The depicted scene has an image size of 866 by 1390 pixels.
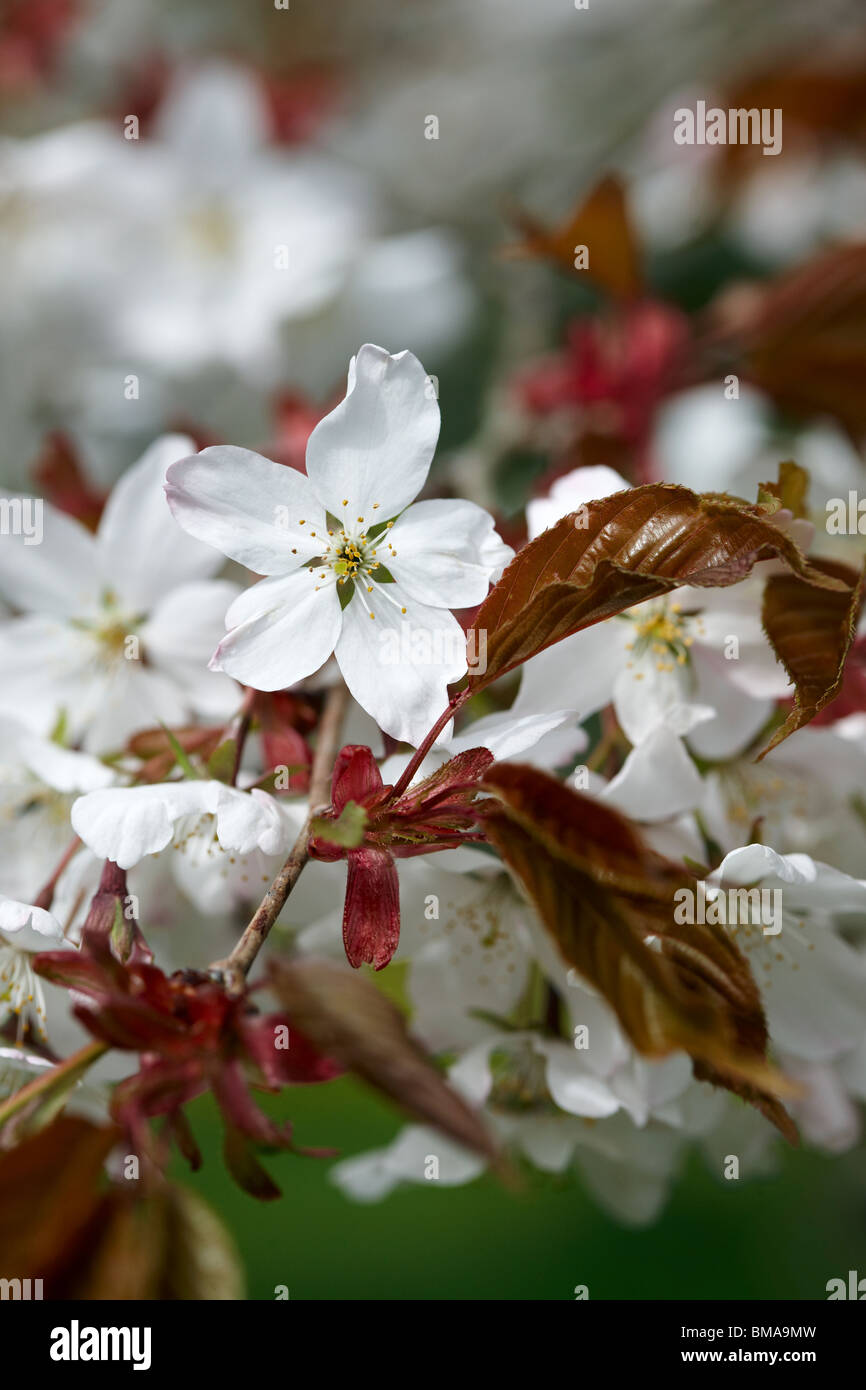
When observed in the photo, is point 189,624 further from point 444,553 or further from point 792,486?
point 792,486

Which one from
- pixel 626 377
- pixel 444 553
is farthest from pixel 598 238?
pixel 444 553

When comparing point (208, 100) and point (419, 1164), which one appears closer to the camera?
point (419, 1164)

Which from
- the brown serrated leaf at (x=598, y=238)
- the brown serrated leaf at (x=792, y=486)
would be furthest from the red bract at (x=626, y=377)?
the brown serrated leaf at (x=792, y=486)

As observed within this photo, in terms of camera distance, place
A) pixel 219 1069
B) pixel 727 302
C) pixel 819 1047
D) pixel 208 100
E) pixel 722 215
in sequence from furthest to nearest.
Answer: pixel 722 215 → pixel 208 100 → pixel 727 302 → pixel 819 1047 → pixel 219 1069

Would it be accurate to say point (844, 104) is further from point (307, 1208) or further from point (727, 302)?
point (307, 1208)

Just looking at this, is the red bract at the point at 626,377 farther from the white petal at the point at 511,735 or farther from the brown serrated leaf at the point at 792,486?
the white petal at the point at 511,735

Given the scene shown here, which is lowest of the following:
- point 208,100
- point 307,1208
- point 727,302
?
point 307,1208

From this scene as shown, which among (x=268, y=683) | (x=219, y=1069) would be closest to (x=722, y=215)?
(x=268, y=683)
